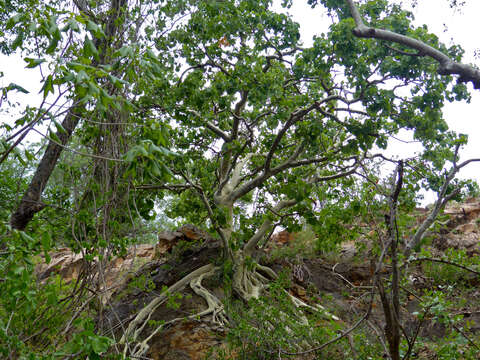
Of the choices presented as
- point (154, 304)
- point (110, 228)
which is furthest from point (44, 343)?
point (154, 304)

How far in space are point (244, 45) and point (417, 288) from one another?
5.95m

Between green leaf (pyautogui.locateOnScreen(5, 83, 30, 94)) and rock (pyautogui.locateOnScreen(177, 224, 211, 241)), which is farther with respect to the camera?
rock (pyautogui.locateOnScreen(177, 224, 211, 241))

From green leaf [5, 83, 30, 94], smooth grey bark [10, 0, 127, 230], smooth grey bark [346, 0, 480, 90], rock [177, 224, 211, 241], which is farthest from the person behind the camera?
rock [177, 224, 211, 241]

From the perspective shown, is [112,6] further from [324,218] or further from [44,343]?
[324,218]

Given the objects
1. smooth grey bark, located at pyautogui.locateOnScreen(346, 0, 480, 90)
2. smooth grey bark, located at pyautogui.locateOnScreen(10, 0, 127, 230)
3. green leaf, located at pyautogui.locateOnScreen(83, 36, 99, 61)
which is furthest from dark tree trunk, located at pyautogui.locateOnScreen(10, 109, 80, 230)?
smooth grey bark, located at pyautogui.locateOnScreen(346, 0, 480, 90)

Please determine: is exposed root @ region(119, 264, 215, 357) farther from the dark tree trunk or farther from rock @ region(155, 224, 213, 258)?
the dark tree trunk

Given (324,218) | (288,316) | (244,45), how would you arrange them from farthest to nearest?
(244,45), (324,218), (288,316)

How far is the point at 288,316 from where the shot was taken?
5.04 meters

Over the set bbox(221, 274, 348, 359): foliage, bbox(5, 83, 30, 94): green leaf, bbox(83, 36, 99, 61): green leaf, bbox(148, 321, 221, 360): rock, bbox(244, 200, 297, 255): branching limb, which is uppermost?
bbox(244, 200, 297, 255): branching limb

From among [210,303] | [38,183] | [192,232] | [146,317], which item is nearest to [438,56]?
[210,303]

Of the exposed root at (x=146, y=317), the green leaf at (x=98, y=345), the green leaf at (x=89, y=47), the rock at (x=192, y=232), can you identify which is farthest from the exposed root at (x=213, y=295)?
the green leaf at (x=89, y=47)

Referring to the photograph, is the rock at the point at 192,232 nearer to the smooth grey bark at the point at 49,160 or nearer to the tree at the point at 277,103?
the tree at the point at 277,103

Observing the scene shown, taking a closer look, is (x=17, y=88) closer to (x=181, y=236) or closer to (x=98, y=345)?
(x=98, y=345)

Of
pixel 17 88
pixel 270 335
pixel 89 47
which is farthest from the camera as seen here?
pixel 270 335
